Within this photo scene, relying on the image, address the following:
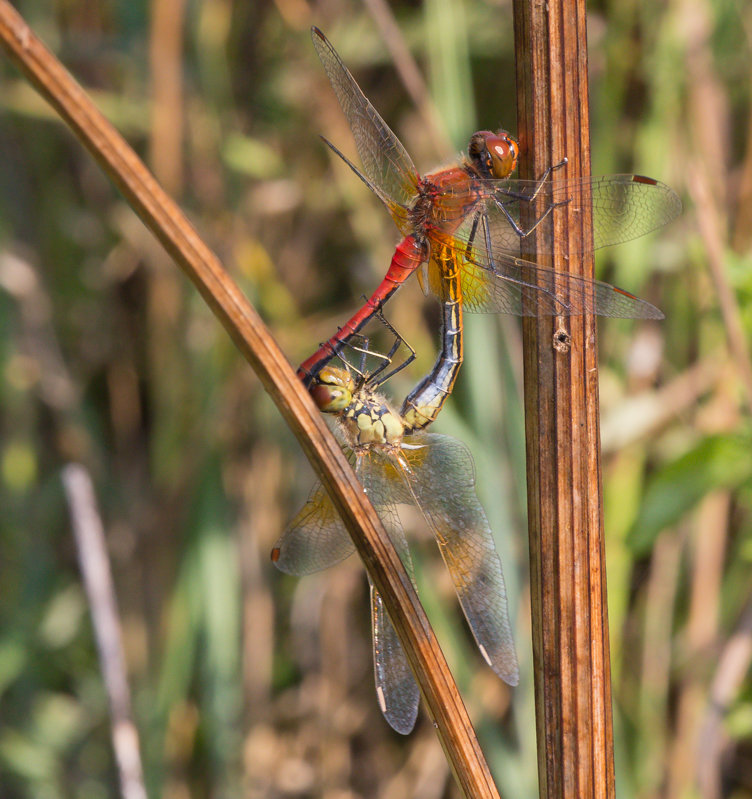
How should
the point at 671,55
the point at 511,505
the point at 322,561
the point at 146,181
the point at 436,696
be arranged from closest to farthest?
the point at 146,181
the point at 436,696
the point at 322,561
the point at 511,505
the point at 671,55

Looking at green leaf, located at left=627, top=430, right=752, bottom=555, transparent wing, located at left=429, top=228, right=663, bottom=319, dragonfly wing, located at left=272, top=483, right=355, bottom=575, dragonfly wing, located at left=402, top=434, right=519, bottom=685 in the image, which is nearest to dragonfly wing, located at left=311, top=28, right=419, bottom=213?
transparent wing, located at left=429, top=228, right=663, bottom=319

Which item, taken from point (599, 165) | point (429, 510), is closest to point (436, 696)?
point (429, 510)

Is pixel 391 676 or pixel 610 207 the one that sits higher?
pixel 610 207

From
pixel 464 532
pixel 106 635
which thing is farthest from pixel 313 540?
pixel 106 635

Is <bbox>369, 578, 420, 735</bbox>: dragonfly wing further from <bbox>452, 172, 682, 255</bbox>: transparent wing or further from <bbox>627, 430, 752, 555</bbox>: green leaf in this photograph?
<bbox>452, 172, 682, 255</bbox>: transparent wing

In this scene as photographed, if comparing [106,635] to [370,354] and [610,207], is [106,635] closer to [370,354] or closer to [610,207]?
[370,354]

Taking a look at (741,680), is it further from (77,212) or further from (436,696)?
(77,212)
